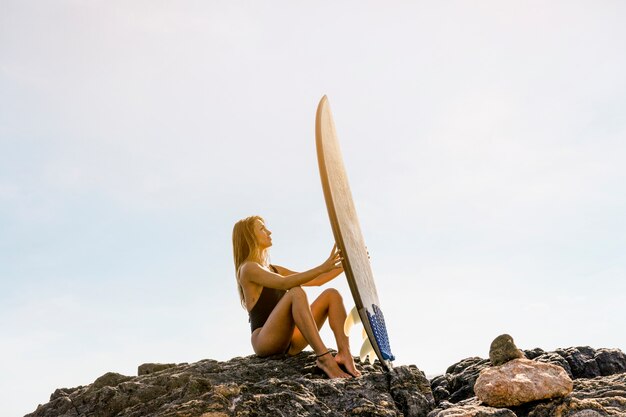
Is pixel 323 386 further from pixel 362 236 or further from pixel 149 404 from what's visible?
pixel 362 236

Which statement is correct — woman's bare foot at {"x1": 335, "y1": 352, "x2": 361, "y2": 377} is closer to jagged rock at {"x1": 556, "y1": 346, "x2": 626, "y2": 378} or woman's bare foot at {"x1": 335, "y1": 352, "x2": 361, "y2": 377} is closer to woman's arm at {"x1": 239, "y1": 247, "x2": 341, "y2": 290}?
woman's arm at {"x1": 239, "y1": 247, "x2": 341, "y2": 290}

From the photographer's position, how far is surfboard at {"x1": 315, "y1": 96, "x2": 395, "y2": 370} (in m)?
5.83

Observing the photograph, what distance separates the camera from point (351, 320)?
623 centimetres

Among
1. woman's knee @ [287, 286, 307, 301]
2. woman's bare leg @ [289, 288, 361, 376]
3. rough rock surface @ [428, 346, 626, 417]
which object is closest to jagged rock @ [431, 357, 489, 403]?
rough rock surface @ [428, 346, 626, 417]

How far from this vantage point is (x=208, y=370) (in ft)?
19.1

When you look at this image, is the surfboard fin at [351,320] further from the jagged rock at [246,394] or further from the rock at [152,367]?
the rock at [152,367]

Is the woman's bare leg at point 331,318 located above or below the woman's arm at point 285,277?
below

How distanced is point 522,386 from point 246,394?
2.11 meters

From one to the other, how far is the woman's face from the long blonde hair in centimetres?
4

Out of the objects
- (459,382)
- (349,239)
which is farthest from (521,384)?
(349,239)

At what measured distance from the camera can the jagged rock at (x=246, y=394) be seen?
4727mm

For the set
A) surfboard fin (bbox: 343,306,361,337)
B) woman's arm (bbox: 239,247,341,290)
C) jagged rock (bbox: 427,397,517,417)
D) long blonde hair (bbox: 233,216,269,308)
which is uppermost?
long blonde hair (bbox: 233,216,269,308)

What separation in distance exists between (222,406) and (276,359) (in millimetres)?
1652

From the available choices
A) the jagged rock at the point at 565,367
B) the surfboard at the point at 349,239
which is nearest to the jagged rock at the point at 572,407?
the jagged rock at the point at 565,367
